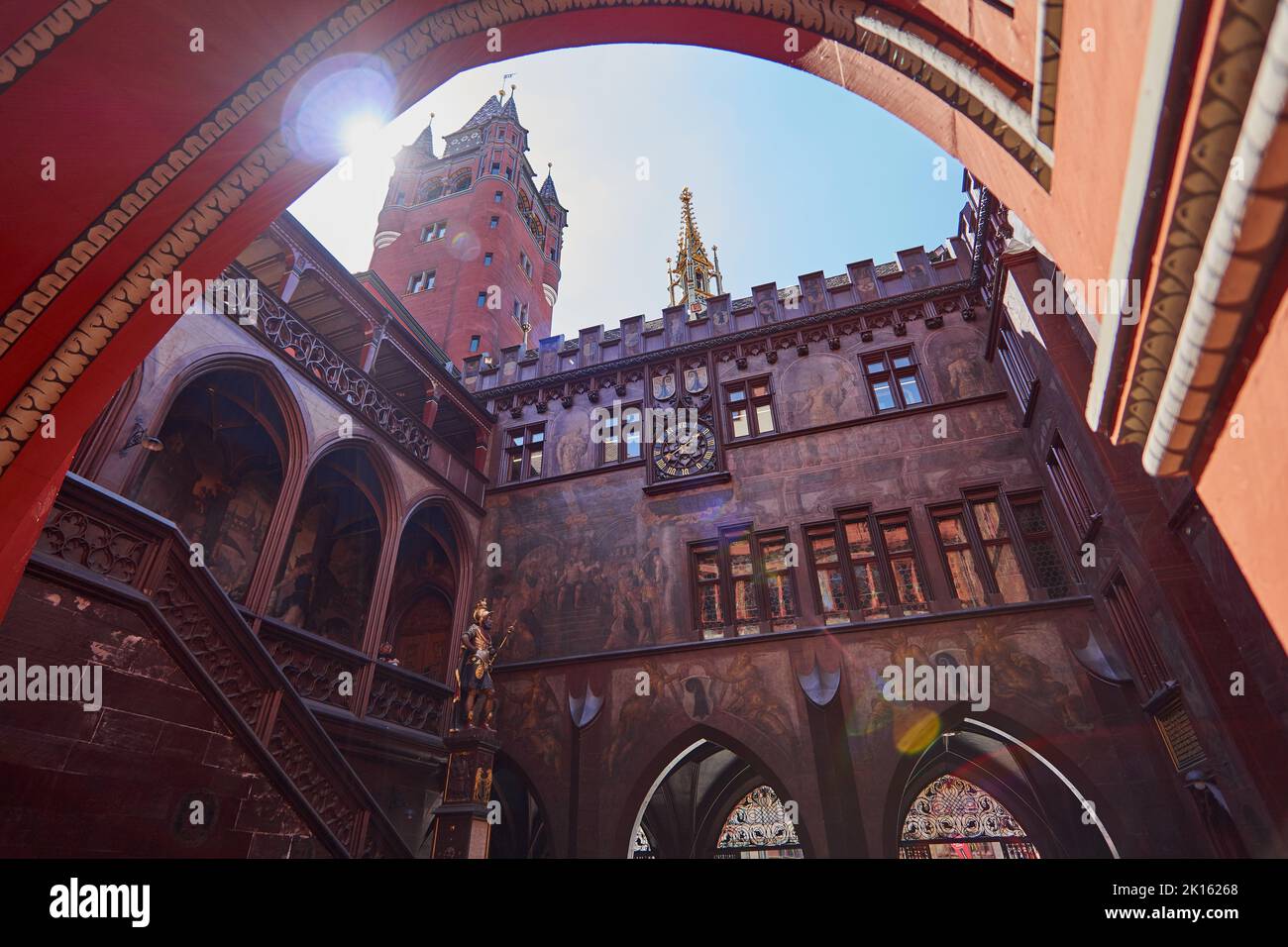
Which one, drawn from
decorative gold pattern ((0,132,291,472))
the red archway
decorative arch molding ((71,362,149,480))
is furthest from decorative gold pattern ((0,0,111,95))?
decorative arch molding ((71,362,149,480))

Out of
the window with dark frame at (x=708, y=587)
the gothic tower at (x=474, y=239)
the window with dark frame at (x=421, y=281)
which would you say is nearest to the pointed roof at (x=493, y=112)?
the gothic tower at (x=474, y=239)

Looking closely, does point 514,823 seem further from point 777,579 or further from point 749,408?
point 749,408

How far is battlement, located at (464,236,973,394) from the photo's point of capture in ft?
45.5

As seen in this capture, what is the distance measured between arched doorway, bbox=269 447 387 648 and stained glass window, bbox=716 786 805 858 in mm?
9161

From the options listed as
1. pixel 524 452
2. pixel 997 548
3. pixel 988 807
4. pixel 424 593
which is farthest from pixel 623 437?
pixel 988 807

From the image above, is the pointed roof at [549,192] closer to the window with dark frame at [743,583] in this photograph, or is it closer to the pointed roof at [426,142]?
the pointed roof at [426,142]

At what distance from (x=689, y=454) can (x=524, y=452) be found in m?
4.19

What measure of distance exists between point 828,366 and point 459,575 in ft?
30.3

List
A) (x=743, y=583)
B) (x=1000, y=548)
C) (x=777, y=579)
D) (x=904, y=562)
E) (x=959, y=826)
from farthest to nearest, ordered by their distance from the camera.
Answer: (x=959, y=826) → (x=743, y=583) → (x=777, y=579) → (x=904, y=562) → (x=1000, y=548)

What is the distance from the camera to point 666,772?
10602 mm

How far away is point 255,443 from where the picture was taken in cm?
1234

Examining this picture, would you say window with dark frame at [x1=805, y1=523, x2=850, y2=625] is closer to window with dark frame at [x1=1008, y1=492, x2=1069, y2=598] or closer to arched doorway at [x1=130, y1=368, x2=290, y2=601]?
window with dark frame at [x1=1008, y1=492, x2=1069, y2=598]

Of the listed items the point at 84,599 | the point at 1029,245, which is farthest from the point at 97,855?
the point at 1029,245
